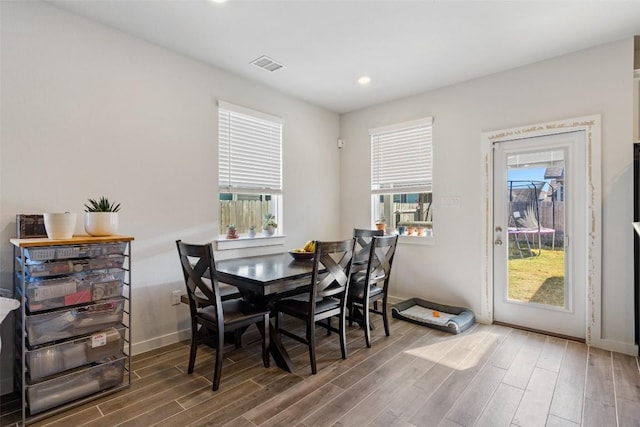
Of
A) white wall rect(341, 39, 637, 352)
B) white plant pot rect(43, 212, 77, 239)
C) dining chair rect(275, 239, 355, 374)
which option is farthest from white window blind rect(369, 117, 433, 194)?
white plant pot rect(43, 212, 77, 239)

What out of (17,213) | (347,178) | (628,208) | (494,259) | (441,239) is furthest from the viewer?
(347,178)

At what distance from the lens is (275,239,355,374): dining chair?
8.05 ft

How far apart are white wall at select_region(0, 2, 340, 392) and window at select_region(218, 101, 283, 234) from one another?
0.15 m

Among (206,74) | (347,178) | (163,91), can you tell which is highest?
(206,74)

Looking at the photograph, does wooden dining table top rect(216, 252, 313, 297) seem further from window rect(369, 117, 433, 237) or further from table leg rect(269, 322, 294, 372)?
window rect(369, 117, 433, 237)

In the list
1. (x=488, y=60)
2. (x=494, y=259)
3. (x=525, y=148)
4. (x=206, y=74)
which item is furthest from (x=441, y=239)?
(x=206, y=74)

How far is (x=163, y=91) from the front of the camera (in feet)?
9.67

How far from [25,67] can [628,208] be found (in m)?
4.84

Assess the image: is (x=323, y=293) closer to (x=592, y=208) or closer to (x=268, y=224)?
(x=268, y=224)

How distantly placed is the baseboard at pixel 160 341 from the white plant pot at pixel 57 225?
124 centimetres

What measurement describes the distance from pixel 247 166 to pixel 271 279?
181 centimetres

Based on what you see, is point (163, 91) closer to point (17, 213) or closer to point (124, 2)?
point (124, 2)

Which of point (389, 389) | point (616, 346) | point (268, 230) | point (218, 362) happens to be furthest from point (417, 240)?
point (218, 362)

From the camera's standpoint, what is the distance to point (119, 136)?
2.68 meters
